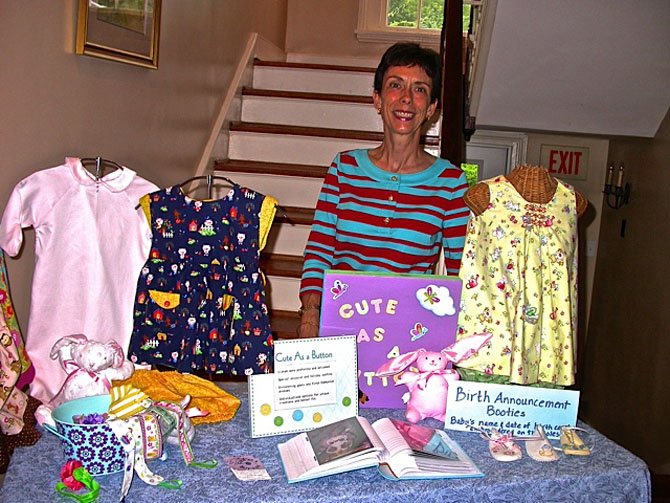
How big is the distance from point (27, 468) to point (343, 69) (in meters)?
3.72

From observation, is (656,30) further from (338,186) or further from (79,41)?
(79,41)

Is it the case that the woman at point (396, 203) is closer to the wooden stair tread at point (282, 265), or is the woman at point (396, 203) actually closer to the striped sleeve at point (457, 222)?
the striped sleeve at point (457, 222)

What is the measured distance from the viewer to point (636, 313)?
4.12 metres

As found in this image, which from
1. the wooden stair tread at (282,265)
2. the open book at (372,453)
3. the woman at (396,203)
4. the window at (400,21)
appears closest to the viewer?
Answer: the open book at (372,453)

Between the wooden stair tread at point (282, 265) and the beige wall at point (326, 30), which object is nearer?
the wooden stair tread at point (282, 265)

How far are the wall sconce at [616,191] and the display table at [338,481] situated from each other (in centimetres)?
312

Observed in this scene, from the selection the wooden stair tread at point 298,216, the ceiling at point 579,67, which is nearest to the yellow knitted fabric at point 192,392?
the wooden stair tread at point 298,216

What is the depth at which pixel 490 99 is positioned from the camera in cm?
364

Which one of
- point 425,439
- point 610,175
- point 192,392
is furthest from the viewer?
point 610,175

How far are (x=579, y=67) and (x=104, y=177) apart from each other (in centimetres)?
227

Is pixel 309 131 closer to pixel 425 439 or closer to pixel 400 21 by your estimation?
pixel 400 21

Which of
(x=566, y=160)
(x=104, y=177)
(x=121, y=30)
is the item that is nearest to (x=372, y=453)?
(x=104, y=177)

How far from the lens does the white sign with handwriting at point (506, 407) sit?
1.52 m

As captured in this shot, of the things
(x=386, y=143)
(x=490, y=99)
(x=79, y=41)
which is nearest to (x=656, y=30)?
(x=490, y=99)
